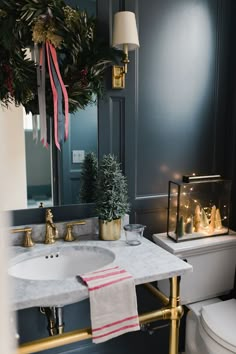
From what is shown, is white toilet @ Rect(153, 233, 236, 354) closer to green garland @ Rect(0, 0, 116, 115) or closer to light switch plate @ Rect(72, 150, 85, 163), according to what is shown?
light switch plate @ Rect(72, 150, 85, 163)

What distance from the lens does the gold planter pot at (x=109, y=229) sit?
146 cm

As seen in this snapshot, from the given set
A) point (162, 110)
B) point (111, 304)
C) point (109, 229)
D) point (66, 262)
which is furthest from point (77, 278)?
point (162, 110)

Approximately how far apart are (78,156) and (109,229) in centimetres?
39

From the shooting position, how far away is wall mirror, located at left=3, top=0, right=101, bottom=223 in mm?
1423

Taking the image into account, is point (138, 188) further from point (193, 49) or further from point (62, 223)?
point (193, 49)

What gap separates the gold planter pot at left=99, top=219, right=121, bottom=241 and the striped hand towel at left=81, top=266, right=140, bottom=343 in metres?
0.34

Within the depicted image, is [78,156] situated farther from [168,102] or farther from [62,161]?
[168,102]

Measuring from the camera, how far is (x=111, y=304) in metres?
1.08

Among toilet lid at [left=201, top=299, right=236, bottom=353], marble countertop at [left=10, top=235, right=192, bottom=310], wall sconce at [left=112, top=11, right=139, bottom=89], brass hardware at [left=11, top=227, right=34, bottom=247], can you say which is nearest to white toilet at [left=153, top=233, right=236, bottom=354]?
toilet lid at [left=201, top=299, right=236, bottom=353]

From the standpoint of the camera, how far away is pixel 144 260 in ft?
4.15

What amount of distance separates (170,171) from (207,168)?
0.28 meters

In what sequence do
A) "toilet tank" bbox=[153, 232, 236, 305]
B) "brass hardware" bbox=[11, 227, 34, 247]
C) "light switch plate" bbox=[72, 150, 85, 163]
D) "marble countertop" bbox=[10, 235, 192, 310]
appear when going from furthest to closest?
"toilet tank" bbox=[153, 232, 236, 305] < "light switch plate" bbox=[72, 150, 85, 163] < "brass hardware" bbox=[11, 227, 34, 247] < "marble countertop" bbox=[10, 235, 192, 310]

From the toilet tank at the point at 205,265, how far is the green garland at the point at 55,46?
2.97 feet

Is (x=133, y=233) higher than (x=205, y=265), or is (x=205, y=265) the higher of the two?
(x=133, y=233)
